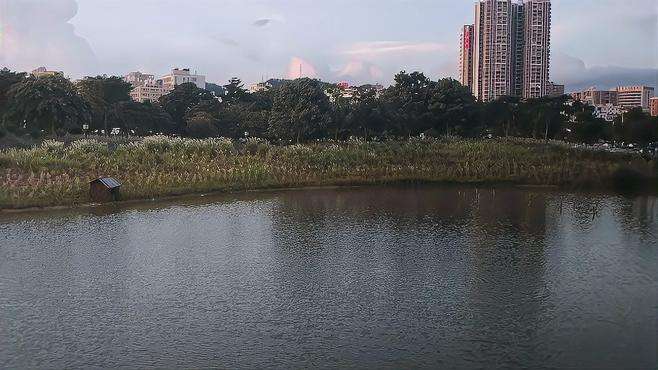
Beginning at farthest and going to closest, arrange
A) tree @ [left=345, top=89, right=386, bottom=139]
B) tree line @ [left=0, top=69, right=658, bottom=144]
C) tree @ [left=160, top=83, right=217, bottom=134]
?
tree @ [left=160, top=83, right=217, bottom=134] → tree @ [left=345, top=89, right=386, bottom=139] → tree line @ [left=0, top=69, right=658, bottom=144]

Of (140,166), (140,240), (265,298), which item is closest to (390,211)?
(140,240)

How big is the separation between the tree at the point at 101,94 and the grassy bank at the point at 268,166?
481 inches

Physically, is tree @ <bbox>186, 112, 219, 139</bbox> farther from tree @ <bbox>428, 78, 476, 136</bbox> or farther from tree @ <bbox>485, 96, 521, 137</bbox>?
tree @ <bbox>485, 96, 521, 137</bbox>

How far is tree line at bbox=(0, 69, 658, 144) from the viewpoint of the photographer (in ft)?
90.4

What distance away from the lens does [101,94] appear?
120ft

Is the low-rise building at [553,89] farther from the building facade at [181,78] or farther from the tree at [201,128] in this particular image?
the building facade at [181,78]

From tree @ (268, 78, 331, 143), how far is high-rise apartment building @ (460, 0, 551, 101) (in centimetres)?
1718

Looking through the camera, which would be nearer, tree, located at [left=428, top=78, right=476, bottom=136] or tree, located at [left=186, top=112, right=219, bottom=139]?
tree, located at [left=428, top=78, right=476, bottom=136]

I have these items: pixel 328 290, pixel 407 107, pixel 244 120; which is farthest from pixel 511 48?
pixel 328 290

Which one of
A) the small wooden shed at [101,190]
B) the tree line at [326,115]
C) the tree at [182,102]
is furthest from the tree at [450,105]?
the small wooden shed at [101,190]

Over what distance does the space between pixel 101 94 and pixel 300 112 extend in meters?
14.3

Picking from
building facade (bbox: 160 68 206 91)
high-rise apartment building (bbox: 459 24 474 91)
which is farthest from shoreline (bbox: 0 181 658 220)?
building facade (bbox: 160 68 206 91)

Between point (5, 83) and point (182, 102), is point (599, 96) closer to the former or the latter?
point (182, 102)

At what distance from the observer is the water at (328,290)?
233 inches
